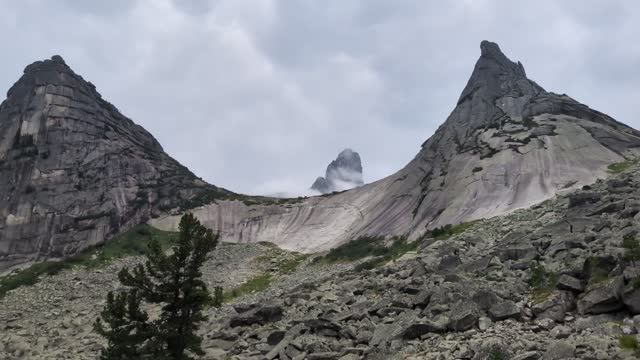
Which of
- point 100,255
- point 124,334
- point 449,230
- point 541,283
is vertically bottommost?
point 124,334

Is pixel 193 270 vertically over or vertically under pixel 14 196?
under

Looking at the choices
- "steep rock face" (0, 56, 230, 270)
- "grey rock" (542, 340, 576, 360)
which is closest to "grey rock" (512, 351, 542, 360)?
"grey rock" (542, 340, 576, 360)

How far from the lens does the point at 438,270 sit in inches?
1372

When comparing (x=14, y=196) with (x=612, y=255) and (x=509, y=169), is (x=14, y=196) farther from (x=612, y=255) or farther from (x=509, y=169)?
(x=612, y=255)

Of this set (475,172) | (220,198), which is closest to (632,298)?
(475,172)

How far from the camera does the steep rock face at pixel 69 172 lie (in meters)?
92.5

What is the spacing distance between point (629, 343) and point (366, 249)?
159ft

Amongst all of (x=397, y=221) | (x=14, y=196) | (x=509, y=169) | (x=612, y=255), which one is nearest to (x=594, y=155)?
(x=509, y=169)

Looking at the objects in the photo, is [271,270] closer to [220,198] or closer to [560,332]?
[220,198]

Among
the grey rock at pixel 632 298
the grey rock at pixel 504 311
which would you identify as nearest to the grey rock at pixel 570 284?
the grey rock at pixel 504 311

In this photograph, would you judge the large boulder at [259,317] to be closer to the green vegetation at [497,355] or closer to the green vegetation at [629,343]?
the green vegetation at [497,355]

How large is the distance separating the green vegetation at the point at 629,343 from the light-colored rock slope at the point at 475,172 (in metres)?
40.6

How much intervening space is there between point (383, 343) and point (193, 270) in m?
10.0

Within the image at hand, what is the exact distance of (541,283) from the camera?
27344mm
